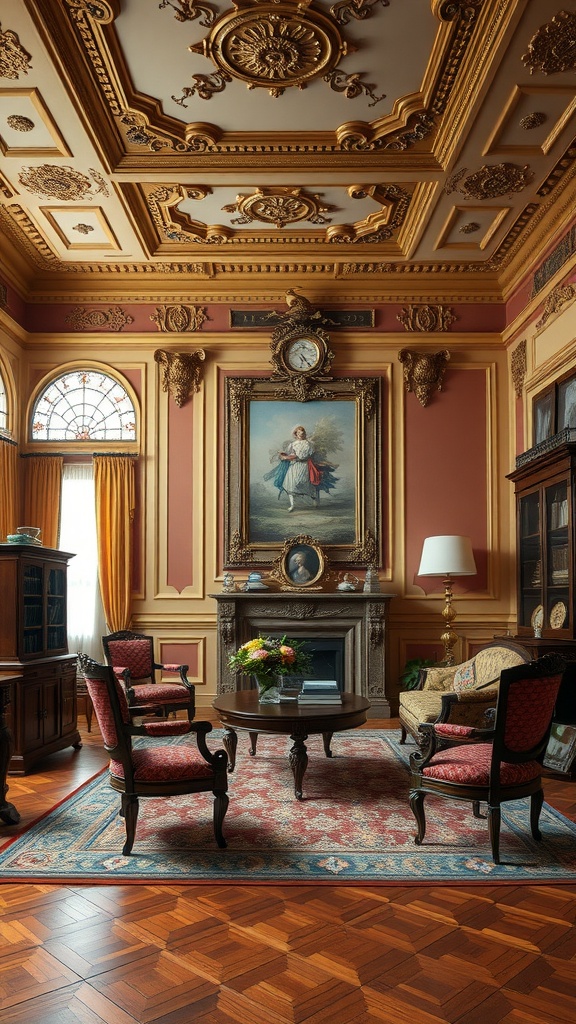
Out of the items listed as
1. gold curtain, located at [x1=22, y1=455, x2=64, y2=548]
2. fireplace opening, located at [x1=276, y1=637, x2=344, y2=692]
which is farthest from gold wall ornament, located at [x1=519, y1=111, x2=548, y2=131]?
gold curtain, located at [x1=22, y1=455, x2=64, y2=548]

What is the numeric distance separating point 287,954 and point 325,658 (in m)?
5.12

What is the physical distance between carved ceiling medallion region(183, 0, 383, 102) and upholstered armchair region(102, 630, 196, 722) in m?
4.58

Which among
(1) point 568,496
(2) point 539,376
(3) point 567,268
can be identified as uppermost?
(3) point 567,268

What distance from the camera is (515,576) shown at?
26.3ft

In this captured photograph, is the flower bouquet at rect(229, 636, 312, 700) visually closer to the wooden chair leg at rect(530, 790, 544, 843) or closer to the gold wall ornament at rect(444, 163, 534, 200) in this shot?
the wooden chair leg at rect(530, 790, 544, 843)

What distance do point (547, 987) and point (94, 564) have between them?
6313 mm

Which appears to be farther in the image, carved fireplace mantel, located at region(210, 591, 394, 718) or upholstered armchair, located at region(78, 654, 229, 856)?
carved fireplace mantel, located at region(210, 591, 394, 718)

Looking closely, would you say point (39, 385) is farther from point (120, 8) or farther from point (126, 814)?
point (126, 814)

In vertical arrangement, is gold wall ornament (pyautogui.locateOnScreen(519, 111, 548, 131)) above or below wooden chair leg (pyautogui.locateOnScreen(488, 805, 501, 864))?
above

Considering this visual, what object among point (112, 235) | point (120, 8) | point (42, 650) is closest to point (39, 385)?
point (112, 235)

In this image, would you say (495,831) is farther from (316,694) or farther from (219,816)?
(316,694)

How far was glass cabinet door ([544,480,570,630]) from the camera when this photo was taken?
5.84 metres

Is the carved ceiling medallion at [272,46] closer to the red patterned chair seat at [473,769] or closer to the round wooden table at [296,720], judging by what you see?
the round wooden table at [296,720]

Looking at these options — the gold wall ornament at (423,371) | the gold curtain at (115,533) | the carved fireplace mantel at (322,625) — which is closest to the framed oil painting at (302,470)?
the gold wall ornament at (423,371)
